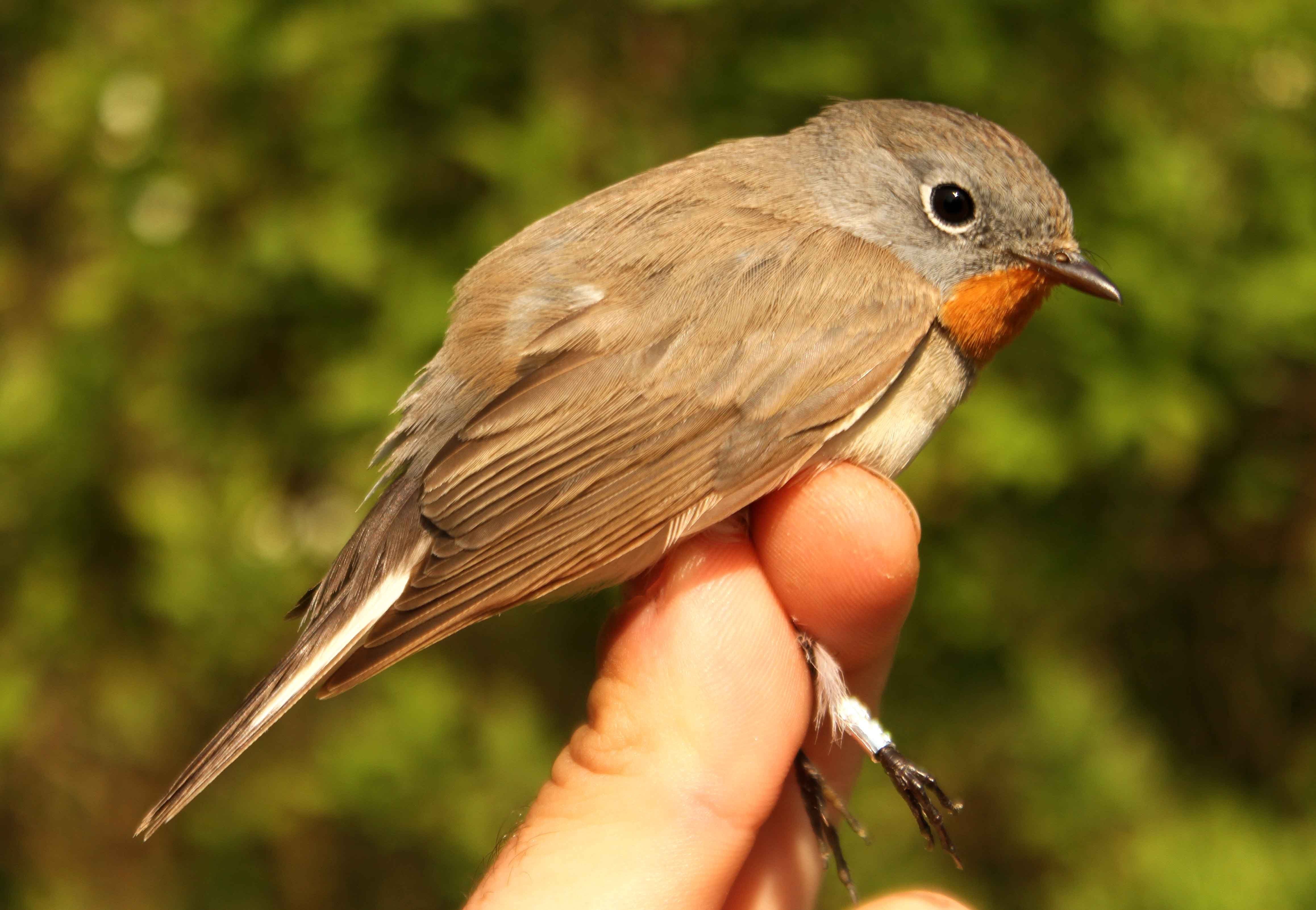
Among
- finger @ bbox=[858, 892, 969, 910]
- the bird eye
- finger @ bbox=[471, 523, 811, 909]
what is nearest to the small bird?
the bird eye

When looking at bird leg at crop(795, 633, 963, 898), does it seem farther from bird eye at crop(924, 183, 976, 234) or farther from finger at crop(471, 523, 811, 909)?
bird eye at crop(924, 183, 976, 234)

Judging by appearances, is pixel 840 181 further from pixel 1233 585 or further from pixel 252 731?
pixel 1233 585

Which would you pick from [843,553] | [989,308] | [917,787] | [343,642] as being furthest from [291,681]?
[989,308]

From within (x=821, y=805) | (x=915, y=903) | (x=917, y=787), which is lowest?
(x=821, y=805)

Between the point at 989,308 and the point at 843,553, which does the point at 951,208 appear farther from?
the point at 843,553

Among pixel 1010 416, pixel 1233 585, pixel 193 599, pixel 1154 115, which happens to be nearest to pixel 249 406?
pixel 193 599

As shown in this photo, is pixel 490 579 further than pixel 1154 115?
No

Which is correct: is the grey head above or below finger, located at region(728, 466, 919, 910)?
above

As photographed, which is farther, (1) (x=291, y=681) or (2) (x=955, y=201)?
(2) (x=955, y=201)
